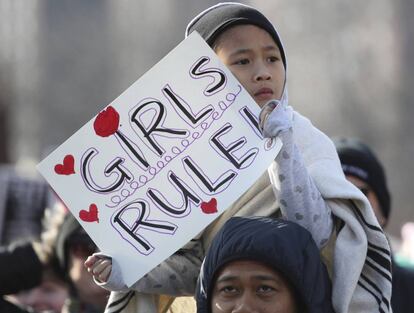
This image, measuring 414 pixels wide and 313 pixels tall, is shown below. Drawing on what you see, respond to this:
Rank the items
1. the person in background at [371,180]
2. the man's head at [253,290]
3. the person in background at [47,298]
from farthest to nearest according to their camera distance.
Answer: the person in background at [47,298], the person in background at [371,180], the man's head at [253,290]

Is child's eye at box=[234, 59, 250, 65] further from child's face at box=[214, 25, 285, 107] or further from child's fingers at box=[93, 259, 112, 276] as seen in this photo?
child's fingers at box=[93, 259, 112, 276]

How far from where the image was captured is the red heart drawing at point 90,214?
197 inches

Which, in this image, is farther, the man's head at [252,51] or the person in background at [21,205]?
the person in background at [21,205]

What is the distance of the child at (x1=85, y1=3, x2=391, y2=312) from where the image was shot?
15.9ft

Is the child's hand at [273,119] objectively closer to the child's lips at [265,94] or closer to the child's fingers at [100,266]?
the child's lips at [265,94]

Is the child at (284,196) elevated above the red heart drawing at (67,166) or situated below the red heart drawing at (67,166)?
below

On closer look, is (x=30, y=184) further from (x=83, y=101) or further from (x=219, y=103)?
(x=83, y=101)

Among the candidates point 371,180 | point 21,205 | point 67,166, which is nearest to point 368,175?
point 371,180

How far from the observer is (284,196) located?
481 cm

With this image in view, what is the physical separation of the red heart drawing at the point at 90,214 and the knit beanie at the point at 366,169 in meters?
2.25

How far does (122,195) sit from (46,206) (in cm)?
441

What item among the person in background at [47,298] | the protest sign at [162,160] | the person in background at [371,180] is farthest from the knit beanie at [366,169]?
the protest sign at [162,160]

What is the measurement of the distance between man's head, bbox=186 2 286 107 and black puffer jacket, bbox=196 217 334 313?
1.45 feet

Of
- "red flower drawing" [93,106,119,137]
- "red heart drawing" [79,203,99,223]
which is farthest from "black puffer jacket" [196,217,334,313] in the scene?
"red flower drawing" [93,106,119,137]
